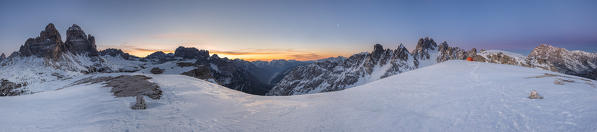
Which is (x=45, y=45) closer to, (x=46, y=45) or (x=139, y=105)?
(x=46, y=45)

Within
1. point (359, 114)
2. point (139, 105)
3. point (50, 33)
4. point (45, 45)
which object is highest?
point (50, 33)

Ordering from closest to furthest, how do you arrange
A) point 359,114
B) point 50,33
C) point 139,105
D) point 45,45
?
point 359,114 < point 139,105 < point 45,45 < point 50,33

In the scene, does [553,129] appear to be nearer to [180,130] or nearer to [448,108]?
[448,108]

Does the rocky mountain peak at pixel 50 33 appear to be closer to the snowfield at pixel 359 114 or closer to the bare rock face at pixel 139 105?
the snowfield at pixel 359 114

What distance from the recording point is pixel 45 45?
152 metres

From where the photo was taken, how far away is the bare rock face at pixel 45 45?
14838 cm

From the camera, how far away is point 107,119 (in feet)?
37.8

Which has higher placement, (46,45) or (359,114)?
(46,45)

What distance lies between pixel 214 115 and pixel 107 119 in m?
5.25

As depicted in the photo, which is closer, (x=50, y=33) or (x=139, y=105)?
(x=139, y=105)

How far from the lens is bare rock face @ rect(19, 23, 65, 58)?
148 metres

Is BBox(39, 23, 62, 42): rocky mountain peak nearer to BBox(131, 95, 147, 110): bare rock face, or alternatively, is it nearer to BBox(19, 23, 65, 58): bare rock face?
BBox(19, 23, 65, 58): bare rock face

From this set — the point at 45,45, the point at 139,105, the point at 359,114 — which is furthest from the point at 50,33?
the point at 359,114

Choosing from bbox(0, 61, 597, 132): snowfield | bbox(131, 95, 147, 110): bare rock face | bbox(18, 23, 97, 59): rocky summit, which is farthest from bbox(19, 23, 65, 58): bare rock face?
bbox(131, 95, 147, 110): bare rock face
